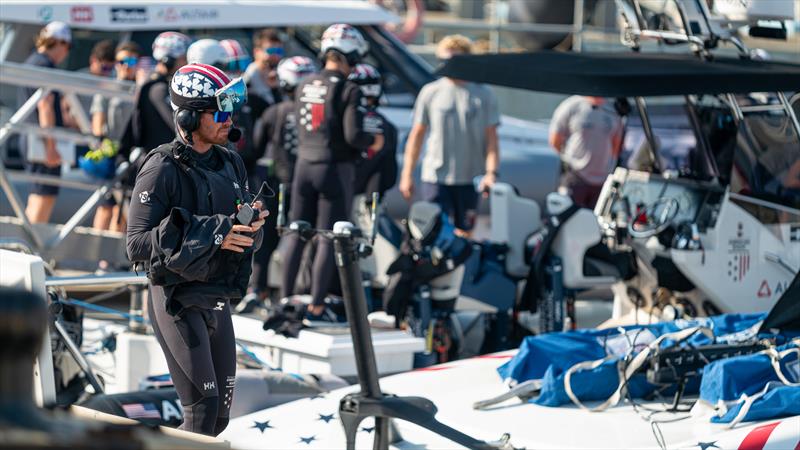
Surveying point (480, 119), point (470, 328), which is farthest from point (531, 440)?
point (480, 119)

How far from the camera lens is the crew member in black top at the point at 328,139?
8.28m

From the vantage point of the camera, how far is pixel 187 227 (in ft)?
15.8

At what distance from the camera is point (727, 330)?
22.3ft

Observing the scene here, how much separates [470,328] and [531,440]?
9.18 ft

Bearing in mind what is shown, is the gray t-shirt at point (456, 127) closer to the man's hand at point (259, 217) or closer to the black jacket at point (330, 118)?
the black jacket at point (330, 118)

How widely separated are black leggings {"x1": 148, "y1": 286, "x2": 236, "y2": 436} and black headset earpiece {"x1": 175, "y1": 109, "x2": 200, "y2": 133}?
582 millimetres

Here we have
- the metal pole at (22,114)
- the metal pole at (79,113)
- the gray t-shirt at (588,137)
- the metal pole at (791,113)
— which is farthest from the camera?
the gray t-shirt at (588,137)

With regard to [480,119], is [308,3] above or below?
above

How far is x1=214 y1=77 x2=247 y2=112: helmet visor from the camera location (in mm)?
4992

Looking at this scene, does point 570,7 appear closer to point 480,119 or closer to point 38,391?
point 480,119

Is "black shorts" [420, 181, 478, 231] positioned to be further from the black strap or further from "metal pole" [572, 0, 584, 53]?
"metal pole" [572, 0, 584, 53]

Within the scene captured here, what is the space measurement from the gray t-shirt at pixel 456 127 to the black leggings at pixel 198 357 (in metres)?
4.97

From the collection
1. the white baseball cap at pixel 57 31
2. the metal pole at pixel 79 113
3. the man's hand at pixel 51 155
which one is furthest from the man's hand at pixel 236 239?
the white baseball cap at pixel 57 31

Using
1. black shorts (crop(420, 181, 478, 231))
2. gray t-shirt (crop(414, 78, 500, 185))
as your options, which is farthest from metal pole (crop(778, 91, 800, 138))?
black shorts (crop(420, 181, 478, 231))
